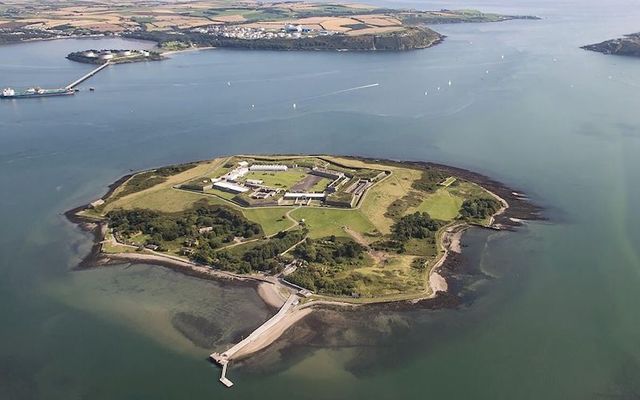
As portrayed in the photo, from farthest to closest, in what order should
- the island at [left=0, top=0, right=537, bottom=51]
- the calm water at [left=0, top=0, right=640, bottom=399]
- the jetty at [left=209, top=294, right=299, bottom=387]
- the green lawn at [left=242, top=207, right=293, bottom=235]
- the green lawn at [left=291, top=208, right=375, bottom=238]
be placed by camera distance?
the island at [left=0, top=0, right=537, bottom=51] → the green lawn at [left=242, top=207, right=293, bottom=235] → the green lawn at [left=291, top=208, right=375, bottom=238] → the calm water at [left=0, top=0, right=640, bottom=399] → the jetty at [left=209, top=294, right=299, bottom=387]

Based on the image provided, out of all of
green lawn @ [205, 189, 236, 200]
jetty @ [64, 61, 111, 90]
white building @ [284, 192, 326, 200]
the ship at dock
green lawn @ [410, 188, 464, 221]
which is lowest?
green lawn @ [410, 188, 464, 221]

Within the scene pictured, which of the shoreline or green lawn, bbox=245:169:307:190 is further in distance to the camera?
green lawn, bbox=245:169:307:190

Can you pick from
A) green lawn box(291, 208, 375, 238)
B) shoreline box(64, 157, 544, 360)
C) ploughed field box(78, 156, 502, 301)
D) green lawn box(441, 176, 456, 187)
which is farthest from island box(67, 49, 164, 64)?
green lawn box(291, 208, 375, 238)

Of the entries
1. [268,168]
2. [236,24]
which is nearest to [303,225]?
[268,168]

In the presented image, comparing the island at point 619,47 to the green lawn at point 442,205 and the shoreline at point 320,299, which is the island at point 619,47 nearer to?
the shoreline at point 320,299

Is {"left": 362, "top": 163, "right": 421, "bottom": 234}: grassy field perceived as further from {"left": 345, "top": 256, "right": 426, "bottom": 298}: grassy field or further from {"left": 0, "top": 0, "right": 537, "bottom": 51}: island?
{"left": 0, "top": 0, "right": 537, "bottom": 51}: island

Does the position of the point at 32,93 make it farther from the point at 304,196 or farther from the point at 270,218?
the point at 270,218

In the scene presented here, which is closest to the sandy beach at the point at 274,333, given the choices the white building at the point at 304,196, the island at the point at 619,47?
the white building at the point at 304,196
